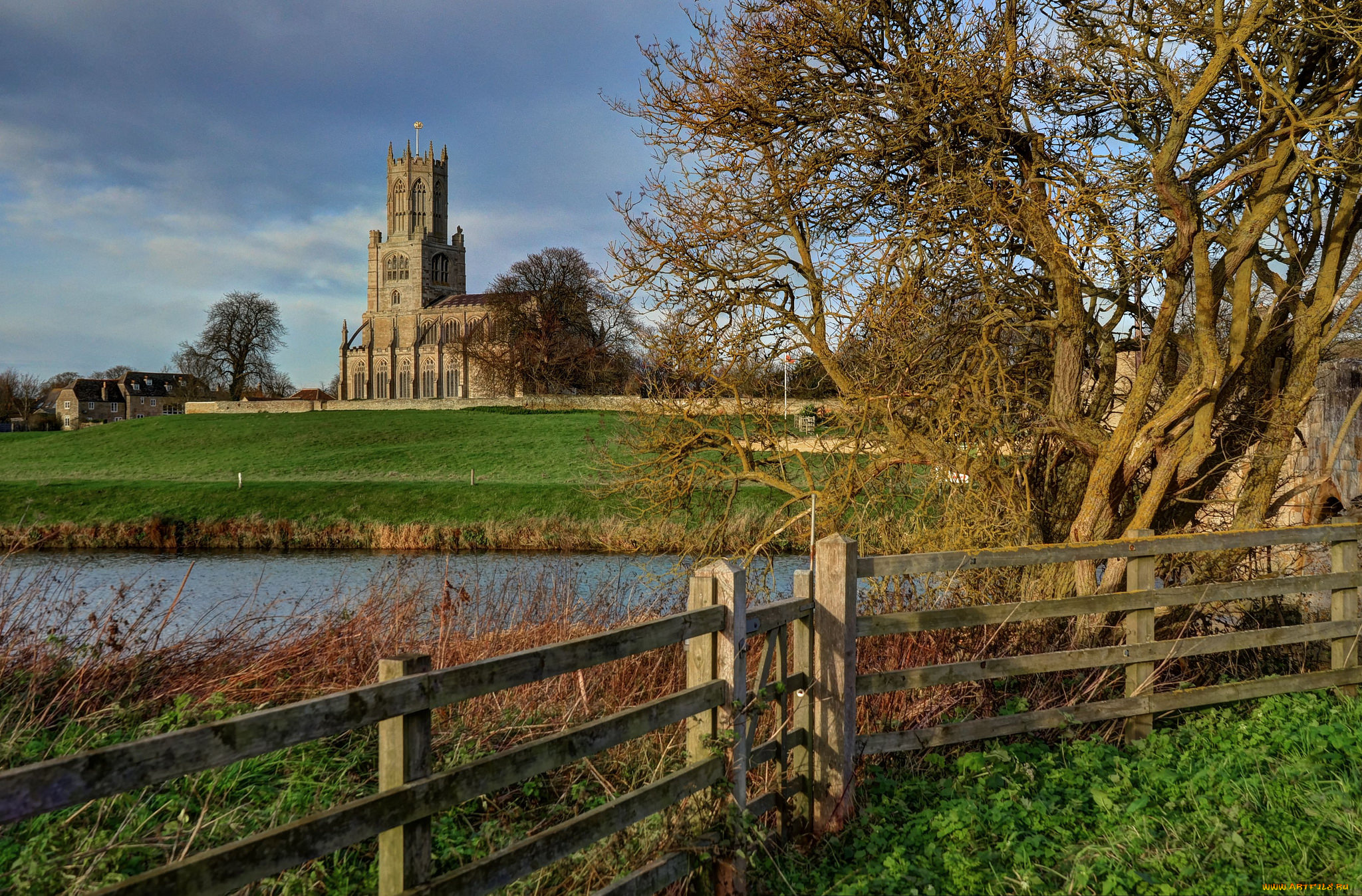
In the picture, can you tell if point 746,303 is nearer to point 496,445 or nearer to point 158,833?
point 158,833

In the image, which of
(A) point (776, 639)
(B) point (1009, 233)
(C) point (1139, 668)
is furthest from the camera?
(B) point (1009, 233)

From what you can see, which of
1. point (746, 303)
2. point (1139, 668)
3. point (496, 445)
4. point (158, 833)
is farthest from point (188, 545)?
point (1139, 668)

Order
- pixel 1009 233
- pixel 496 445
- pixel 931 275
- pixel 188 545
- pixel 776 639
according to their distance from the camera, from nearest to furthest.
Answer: pixel 776 639 < pixel 931 275 < pixel 1009 233 < pixel 188 545 < pixel 496 445

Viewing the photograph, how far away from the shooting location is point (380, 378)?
113688mm

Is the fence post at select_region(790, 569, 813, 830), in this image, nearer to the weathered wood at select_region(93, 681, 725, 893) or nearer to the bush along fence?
the bush along fence

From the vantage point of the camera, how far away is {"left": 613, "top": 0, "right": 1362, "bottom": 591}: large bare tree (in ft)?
24.3

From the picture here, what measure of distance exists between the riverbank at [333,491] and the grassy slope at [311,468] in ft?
0.35

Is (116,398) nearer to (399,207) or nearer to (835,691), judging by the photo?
(399,207)

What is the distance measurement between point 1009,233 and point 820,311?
1.86m

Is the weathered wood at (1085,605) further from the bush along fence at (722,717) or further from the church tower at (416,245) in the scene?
the church tower at (416,245)

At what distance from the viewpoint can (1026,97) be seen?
8.46 meters

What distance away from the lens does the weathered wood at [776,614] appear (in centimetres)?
423

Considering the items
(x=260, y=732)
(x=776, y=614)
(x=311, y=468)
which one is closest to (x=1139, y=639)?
(x=776, y=614)

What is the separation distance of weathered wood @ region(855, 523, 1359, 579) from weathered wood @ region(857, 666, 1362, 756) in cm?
88
